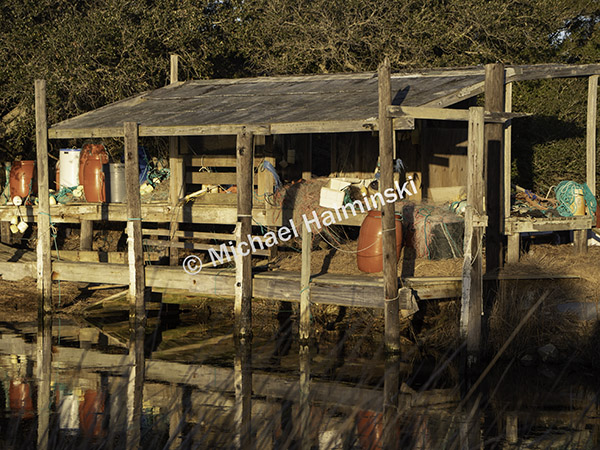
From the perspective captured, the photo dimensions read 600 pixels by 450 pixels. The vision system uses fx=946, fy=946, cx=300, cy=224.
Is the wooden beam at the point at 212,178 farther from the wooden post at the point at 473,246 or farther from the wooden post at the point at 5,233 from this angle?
the wooden post at the point at 473,246

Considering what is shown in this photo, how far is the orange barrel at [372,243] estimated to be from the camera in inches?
577

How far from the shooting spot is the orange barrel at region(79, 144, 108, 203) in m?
18.4

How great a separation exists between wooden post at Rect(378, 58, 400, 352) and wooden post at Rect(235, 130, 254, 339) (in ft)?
8.08

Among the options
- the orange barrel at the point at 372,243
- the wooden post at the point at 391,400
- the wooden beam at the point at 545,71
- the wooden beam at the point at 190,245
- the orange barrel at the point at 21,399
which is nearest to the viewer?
the wooden post at the point at 391,400

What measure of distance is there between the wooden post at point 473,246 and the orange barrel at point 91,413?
191 inches

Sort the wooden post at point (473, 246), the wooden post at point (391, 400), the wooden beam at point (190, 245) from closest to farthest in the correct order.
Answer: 1. the wooden post at point (391, 400)
2. the wooden post at point (473, 246)
3. the wooden beam at point (190, 245)

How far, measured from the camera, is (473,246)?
12695 millimetres

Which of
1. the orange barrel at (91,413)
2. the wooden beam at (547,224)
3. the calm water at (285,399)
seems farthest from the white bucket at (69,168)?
the wooden beam at (547,224)

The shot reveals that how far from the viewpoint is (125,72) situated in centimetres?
2019

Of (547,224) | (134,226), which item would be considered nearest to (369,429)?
(134,226)

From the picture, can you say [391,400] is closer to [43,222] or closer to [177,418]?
[177,418]

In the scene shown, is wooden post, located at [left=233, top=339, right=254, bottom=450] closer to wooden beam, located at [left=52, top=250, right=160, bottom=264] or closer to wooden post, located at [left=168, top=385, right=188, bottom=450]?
wooden post, located at [left=168, top=385, right=188, bottom=450]

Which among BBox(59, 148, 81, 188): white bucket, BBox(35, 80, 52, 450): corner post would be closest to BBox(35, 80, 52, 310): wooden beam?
BBox(35, 80, 52, 450): corner post

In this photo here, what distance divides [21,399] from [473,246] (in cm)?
613
